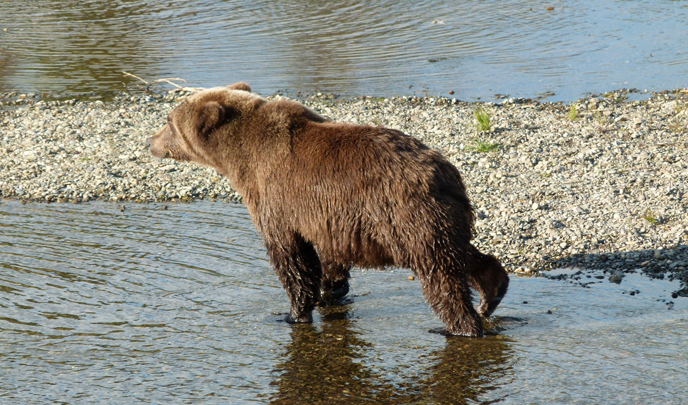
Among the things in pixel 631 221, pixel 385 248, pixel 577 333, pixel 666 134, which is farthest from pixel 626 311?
pixel 666 134

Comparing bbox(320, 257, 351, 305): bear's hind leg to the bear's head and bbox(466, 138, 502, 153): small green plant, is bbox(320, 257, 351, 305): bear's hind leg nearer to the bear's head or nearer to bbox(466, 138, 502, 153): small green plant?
the bear's head

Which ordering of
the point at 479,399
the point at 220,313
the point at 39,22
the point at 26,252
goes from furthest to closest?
the point at 39,22, the point at 26,252, the point at 220,313, the point at 479,399

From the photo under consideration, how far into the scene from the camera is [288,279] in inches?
238

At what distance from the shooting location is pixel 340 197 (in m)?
5.42

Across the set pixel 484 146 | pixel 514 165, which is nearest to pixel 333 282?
pixel 514 165

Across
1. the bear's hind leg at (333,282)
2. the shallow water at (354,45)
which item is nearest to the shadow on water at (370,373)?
the bear's hind leg at (333,282)

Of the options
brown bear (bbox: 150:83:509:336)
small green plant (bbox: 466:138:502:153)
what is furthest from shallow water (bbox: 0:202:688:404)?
small green plant (bbox: 466:138:502:153)

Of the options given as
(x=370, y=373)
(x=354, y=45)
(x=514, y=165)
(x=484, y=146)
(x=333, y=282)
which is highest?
(x=354, y=45)

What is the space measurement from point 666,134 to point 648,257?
3.57 meters

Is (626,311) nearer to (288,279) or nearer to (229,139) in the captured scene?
(288,279)

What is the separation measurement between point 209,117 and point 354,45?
1292 centimetres

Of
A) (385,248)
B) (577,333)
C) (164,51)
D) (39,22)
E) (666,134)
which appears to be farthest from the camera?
(39,22)

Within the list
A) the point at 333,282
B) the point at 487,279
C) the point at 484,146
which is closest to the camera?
the point at 487,279

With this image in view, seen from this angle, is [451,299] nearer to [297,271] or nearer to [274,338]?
[297,271]
